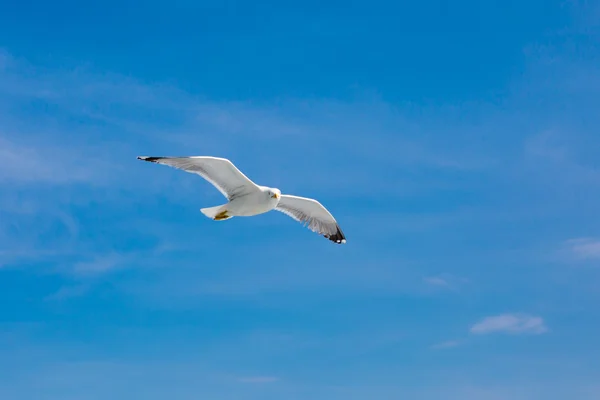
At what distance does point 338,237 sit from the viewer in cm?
2250

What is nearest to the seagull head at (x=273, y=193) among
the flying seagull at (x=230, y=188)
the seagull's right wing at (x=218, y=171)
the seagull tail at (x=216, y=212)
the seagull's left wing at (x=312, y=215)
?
the flying seagull at (x=230, y=188)

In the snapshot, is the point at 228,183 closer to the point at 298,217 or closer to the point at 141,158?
the point at 141,158

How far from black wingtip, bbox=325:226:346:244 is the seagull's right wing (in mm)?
4852

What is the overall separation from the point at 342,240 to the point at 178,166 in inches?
275

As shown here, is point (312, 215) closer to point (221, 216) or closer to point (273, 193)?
point (273, 193)

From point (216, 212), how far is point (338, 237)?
5196mm

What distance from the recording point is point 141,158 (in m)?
17.2

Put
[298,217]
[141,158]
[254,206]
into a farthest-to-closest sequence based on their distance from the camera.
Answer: [298,217] → [254,206] → [141,158]

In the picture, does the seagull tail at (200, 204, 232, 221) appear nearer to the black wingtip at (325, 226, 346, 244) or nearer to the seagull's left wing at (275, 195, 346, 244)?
the seagull's left wing at (275, 195, 346, 244)

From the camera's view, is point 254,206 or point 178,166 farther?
point 254,206

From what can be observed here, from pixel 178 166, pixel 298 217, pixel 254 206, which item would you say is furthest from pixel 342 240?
pixel 178 166

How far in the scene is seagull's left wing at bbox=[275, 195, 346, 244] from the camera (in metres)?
21.2

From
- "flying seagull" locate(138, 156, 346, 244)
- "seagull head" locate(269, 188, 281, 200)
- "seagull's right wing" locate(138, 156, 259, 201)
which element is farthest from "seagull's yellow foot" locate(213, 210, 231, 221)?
"seagull head" locate(269, 188, 281, 200)

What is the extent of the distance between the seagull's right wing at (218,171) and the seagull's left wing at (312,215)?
268cm
